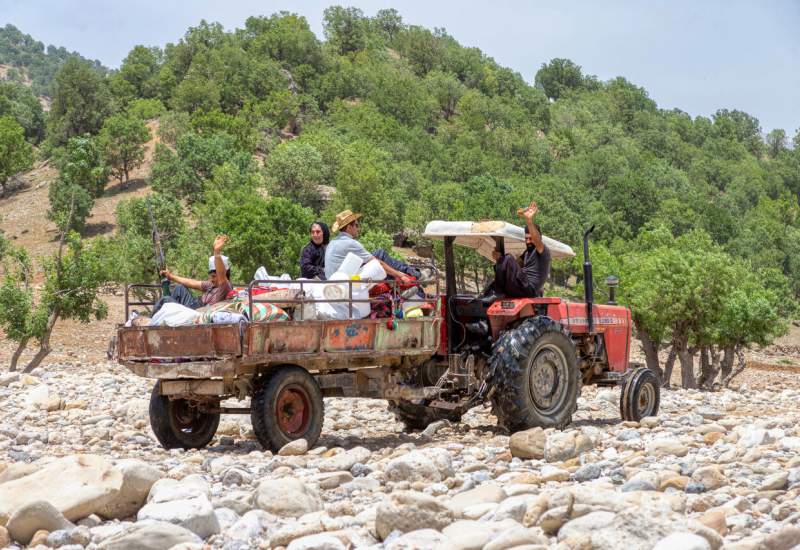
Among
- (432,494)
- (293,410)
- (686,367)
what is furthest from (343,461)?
(686,367)

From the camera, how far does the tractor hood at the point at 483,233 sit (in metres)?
11.6

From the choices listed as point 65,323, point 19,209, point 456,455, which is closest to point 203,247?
point 65,323

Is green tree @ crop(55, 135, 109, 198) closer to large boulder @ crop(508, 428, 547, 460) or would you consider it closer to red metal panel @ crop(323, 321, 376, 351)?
red metal panel @ crop(323, 321, 376, 351)

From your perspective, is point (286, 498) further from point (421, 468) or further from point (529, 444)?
point (529, 444)

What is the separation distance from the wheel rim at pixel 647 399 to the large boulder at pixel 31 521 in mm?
8474

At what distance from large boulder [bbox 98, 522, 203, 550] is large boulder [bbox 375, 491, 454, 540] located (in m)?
1.14

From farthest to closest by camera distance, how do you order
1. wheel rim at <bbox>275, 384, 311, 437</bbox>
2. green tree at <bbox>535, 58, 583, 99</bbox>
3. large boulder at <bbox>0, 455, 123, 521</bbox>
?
green tree at <bbox>535, 58, 583, 99</bbox> < wheel rim at <bbox>275, 384, 311, 437</bbox> < large boulder at <bbox>0, 455, 123, 521</bbox>

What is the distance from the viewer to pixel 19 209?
77250 mm

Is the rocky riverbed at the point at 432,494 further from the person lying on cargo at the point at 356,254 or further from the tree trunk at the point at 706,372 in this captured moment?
the tree trunk at the point at 706,372

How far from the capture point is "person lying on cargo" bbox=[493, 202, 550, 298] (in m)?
11.5

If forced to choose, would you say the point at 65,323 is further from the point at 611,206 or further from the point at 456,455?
the point at 611,206

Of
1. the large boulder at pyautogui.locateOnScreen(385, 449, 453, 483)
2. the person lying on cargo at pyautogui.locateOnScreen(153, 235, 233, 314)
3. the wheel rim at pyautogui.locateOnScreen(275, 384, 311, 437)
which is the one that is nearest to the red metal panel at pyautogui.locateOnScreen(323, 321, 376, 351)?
the wheel rim at pyautogui.locateOnScreen(275, 384, 311, 437)

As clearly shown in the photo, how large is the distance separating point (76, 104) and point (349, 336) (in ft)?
311

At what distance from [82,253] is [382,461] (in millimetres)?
20866
